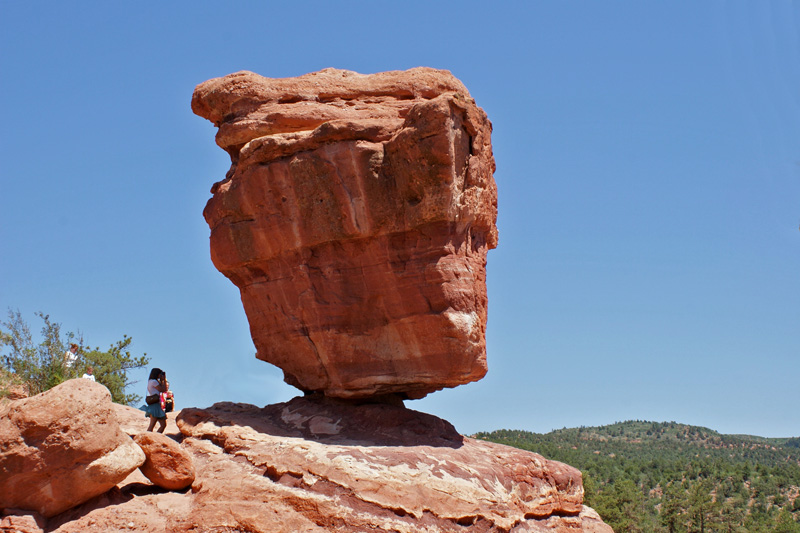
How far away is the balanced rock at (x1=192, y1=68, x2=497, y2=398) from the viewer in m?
14.5

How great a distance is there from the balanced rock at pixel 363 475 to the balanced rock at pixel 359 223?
1.00 metres

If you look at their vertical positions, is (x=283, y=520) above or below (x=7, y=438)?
below

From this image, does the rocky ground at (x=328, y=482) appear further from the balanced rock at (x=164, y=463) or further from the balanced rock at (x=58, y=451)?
the balanced rock at (x=164, y=463)

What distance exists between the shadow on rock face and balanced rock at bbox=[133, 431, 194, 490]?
187 centimetres

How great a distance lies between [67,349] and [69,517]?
1339 centimetres

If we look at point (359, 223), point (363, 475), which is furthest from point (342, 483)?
point (359, 223)

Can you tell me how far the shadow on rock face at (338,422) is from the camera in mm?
14414

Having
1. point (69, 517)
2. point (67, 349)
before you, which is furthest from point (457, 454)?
point (67, 349)

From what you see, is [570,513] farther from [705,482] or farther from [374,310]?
[705,482]

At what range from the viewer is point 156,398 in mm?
14375

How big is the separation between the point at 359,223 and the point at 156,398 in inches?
211

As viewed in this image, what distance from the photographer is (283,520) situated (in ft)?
37.4

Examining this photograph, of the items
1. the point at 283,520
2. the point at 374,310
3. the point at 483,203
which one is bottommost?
the point at 283,520

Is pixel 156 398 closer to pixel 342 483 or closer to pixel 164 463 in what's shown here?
pixel 164 463
